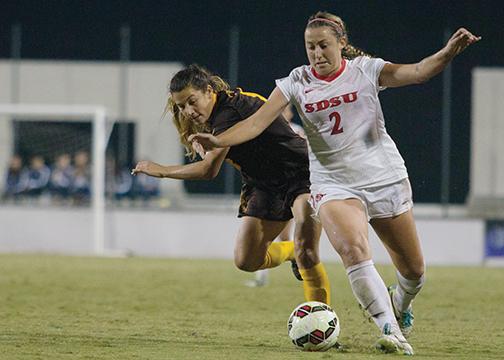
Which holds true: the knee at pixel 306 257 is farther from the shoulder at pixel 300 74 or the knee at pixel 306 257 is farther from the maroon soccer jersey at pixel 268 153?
the shoulder at pixel 300 74

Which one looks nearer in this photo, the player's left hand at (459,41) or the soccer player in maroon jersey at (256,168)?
the player's left hand at (459,41)

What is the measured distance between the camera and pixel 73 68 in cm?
2023

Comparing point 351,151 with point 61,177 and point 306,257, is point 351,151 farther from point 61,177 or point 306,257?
point 61,177

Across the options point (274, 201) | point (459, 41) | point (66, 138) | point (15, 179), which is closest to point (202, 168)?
point (274, 201)

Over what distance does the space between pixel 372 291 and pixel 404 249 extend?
0.46 m

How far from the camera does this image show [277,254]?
805cm

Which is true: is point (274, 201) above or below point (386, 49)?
below

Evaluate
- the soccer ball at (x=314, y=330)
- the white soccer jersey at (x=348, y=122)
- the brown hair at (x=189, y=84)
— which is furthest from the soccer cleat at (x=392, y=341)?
the brown hair at (x=189, y=84)

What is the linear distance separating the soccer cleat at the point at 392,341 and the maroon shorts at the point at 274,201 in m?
1.50

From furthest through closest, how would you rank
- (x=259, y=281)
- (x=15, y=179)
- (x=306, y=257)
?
(x=15, y=179)
(x=259, y=281)
(x=306, y=257)

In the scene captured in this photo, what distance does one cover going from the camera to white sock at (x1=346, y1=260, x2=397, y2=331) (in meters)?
6.15

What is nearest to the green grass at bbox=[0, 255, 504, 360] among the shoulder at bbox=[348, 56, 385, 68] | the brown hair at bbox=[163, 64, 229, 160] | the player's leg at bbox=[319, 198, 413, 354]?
the player's leg at bbox=[319, 198, 413, 354]

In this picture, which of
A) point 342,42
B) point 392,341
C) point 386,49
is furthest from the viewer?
point 386,49

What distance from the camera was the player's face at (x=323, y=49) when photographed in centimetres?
622
